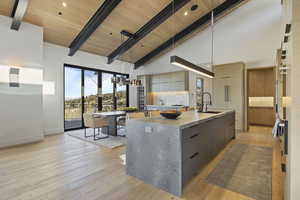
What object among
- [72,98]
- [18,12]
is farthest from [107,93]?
[18,12]

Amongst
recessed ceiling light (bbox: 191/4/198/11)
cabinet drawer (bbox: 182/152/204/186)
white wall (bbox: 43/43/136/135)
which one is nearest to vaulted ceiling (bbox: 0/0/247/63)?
recessed ceiling light (bbox: 191/4/198/11)

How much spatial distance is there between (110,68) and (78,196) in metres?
5.97

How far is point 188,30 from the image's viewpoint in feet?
19.6

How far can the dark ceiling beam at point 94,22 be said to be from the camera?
3.87 meters

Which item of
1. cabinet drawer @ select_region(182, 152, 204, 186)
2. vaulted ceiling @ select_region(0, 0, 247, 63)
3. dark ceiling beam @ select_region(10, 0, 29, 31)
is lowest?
cabinet drawer @ select_region(182, 152, 204, 186)

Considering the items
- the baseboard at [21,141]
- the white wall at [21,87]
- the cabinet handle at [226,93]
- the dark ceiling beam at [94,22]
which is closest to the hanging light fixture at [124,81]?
the dark ceiling beam at [94,22]

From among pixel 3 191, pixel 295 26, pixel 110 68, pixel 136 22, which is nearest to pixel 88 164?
pixel 3 191

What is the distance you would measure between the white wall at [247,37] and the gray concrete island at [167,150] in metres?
4.37

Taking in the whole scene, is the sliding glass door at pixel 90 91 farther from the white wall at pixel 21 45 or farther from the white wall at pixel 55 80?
the white wall at pixel 21 45

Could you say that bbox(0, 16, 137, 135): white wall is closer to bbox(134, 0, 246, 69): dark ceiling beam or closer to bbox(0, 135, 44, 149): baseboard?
bbox(0, 135, 44, 149): baseboard

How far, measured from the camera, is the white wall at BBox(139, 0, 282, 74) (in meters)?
4.98

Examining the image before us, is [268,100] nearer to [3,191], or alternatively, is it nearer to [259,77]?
[259,77]

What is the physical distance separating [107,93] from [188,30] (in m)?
4.51

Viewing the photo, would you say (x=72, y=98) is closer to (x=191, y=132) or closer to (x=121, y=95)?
(x=121, y=95)
